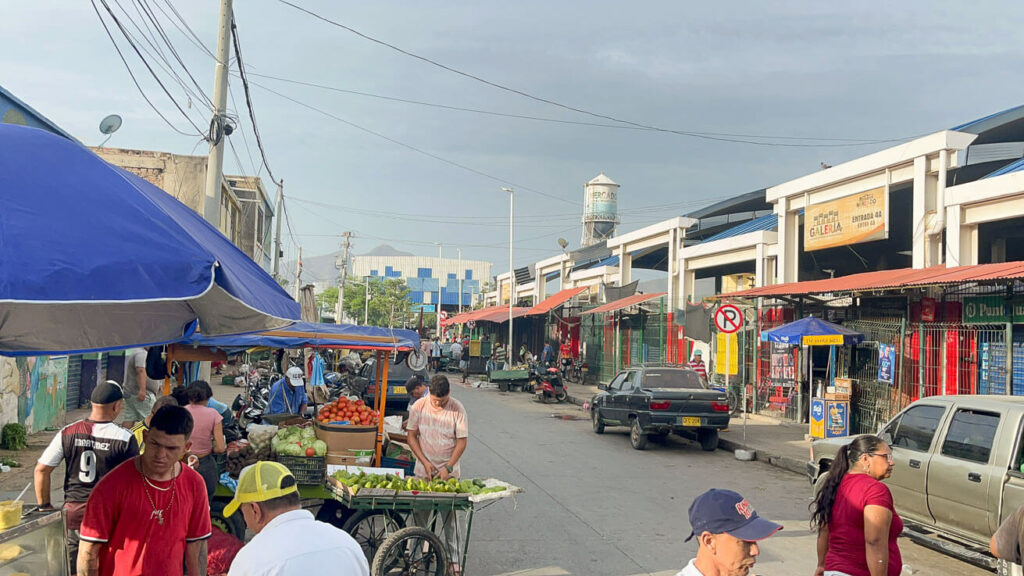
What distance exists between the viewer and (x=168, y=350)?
8523mm

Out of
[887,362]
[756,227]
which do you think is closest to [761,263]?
[756,227]

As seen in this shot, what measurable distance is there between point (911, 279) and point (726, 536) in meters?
11.9

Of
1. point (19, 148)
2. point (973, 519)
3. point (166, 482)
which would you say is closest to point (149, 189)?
point (19, 148)

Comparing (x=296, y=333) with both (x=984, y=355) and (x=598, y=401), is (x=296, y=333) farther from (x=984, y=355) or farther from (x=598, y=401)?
(x=984, y=355)

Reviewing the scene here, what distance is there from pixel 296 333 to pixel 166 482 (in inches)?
200

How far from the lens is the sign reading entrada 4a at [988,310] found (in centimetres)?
1234

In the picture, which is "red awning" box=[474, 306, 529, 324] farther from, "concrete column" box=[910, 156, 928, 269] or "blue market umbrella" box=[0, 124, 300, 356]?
"blue market umbrella" box=[0, 124, 300, 356]

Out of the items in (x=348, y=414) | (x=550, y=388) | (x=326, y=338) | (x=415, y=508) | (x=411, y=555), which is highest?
(x=326, y=338)

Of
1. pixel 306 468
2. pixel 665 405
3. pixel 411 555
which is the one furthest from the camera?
pixel 665 405

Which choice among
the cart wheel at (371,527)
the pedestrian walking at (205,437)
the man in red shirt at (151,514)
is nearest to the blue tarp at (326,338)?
the pedestrian walking at (205,437)

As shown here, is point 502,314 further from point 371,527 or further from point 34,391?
point 371,527

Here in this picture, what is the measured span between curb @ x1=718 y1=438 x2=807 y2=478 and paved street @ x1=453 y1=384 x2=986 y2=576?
24 centimetres

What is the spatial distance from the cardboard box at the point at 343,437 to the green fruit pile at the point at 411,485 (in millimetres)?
1130

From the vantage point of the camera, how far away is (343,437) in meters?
7.65
